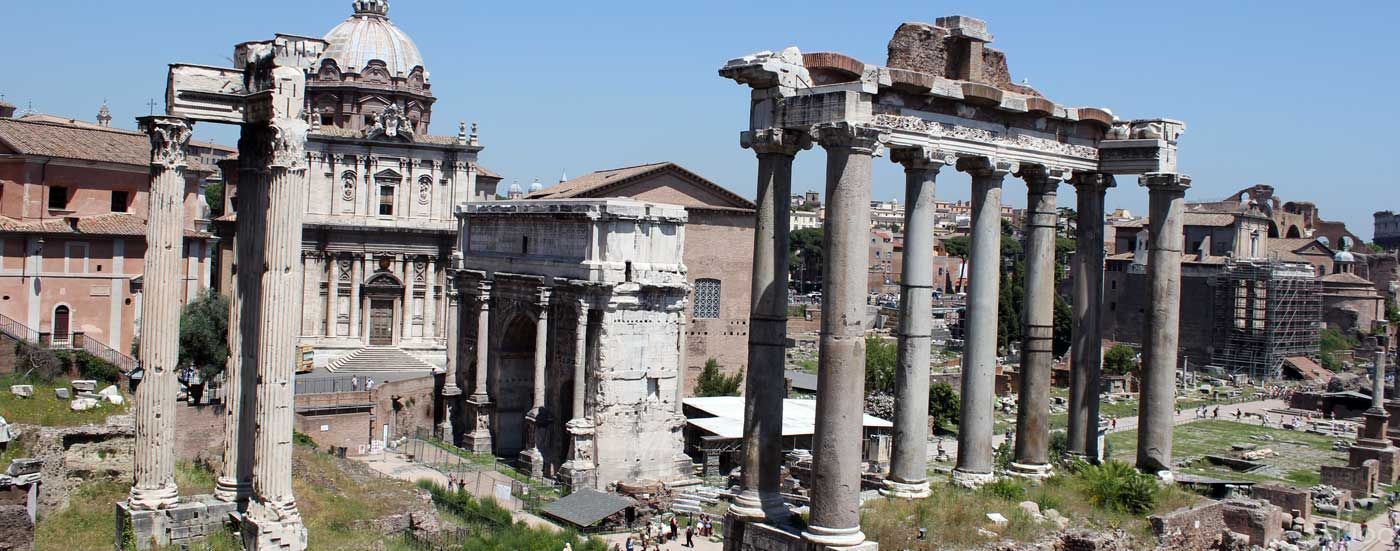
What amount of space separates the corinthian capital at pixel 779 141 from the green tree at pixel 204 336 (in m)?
21.5

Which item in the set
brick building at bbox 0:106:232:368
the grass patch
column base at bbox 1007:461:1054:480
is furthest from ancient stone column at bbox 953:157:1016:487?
brick building at bbox 0:106:232:368

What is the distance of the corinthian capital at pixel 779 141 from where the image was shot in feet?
41.4

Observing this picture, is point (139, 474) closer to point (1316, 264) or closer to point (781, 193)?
point (781, 193)

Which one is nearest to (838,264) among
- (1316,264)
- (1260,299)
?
(1260,299)

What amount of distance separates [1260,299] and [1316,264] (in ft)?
62.7

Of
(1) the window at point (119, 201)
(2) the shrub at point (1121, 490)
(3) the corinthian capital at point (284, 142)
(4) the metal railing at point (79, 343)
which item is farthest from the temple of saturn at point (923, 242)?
(1) the window at point (119, 201)

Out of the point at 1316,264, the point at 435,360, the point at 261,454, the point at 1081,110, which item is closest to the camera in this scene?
the point at 261,454

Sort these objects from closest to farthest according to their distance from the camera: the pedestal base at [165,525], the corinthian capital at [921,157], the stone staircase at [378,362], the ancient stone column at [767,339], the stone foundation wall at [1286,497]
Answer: the ancient stone column at [767,339] < the corinthian capital at [921,157] < the pedestal base at [165,525] < the stone foundation wall at [1286,497] < the stone staircase at [378,362]

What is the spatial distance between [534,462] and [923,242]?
19.7 meters

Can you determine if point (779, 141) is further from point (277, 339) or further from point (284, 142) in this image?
point (277, 339)

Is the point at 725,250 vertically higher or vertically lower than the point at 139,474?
higher

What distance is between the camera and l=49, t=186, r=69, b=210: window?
29734 millimetres

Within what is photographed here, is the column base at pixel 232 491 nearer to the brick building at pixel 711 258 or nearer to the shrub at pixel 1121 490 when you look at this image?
the shrub at pixel 1121 490

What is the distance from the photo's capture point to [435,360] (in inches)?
1619
